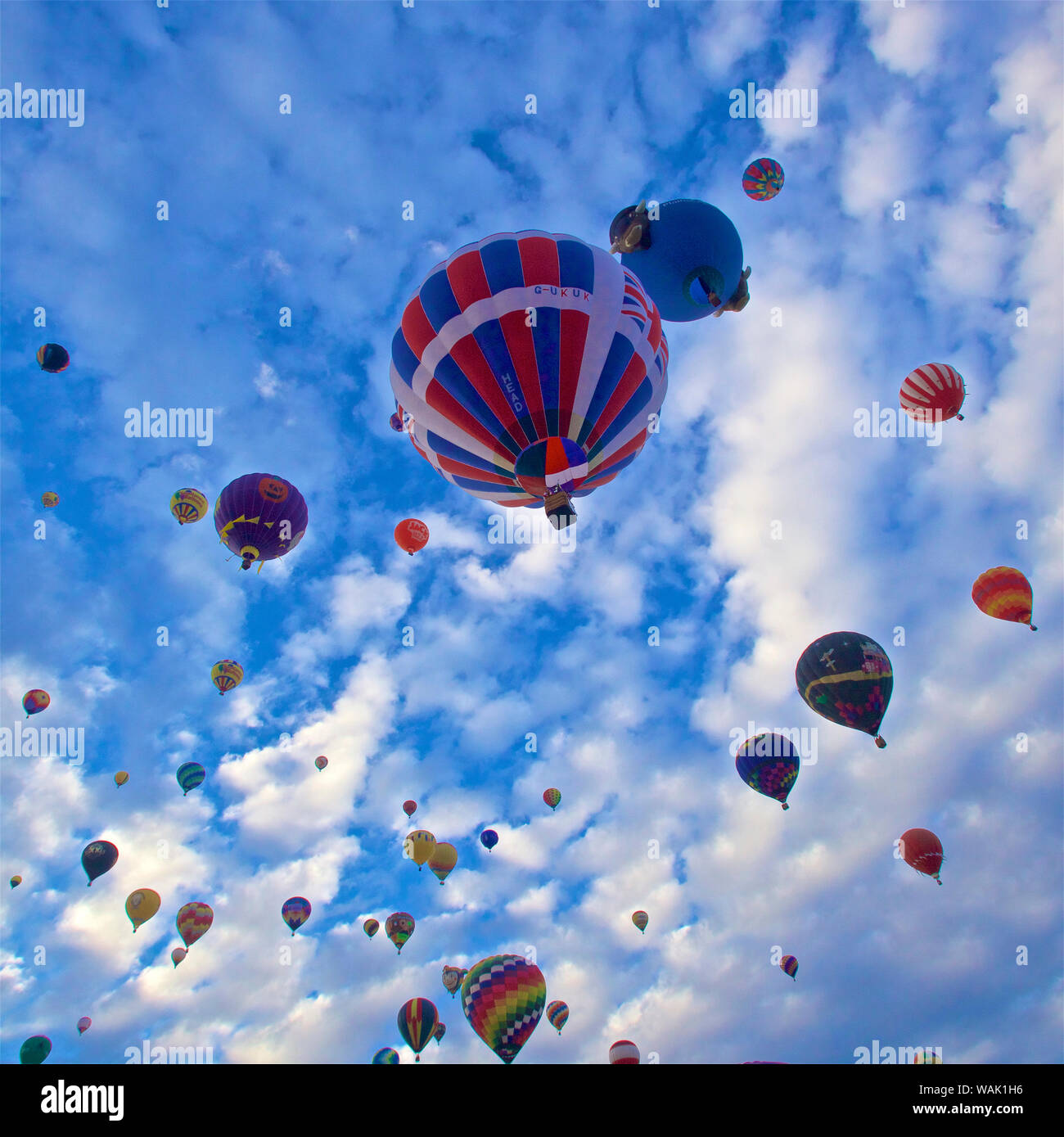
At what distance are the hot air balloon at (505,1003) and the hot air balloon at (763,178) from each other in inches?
828

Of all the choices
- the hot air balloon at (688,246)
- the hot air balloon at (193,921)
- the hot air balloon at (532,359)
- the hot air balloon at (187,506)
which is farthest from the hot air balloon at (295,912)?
the hot air balloon at (688,246)

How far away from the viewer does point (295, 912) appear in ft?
77.1

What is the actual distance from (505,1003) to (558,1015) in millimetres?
7741

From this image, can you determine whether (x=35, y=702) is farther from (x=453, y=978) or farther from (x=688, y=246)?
(x=688, y=246)

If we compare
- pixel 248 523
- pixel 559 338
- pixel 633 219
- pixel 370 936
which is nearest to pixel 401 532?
pixel 248 523

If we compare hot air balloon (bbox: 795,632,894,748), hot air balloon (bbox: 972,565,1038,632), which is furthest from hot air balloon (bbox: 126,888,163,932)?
hot air balloon (bbox: 972,565,1038,632)

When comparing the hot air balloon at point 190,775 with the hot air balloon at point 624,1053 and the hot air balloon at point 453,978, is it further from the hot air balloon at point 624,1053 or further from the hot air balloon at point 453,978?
the hot air balloon at point 624,1053

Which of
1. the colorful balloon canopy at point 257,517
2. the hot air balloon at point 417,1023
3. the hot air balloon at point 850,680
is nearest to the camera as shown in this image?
the hot air balloon at point 850,680

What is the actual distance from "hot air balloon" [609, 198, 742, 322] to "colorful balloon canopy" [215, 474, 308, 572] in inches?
409

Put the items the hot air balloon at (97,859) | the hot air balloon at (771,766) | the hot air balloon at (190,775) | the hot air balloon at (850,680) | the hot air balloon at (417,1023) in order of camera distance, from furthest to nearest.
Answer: the hot air balloon at (190,775) → the hot air balloon at (97,859) → the hot air balloon at (417,1023) → the hot air balloon at (771,766) → the hot air balloon at (850,680)

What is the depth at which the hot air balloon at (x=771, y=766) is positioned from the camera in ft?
58.5

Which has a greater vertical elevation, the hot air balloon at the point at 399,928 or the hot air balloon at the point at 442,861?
the hot air balloon at the point at 442,861
